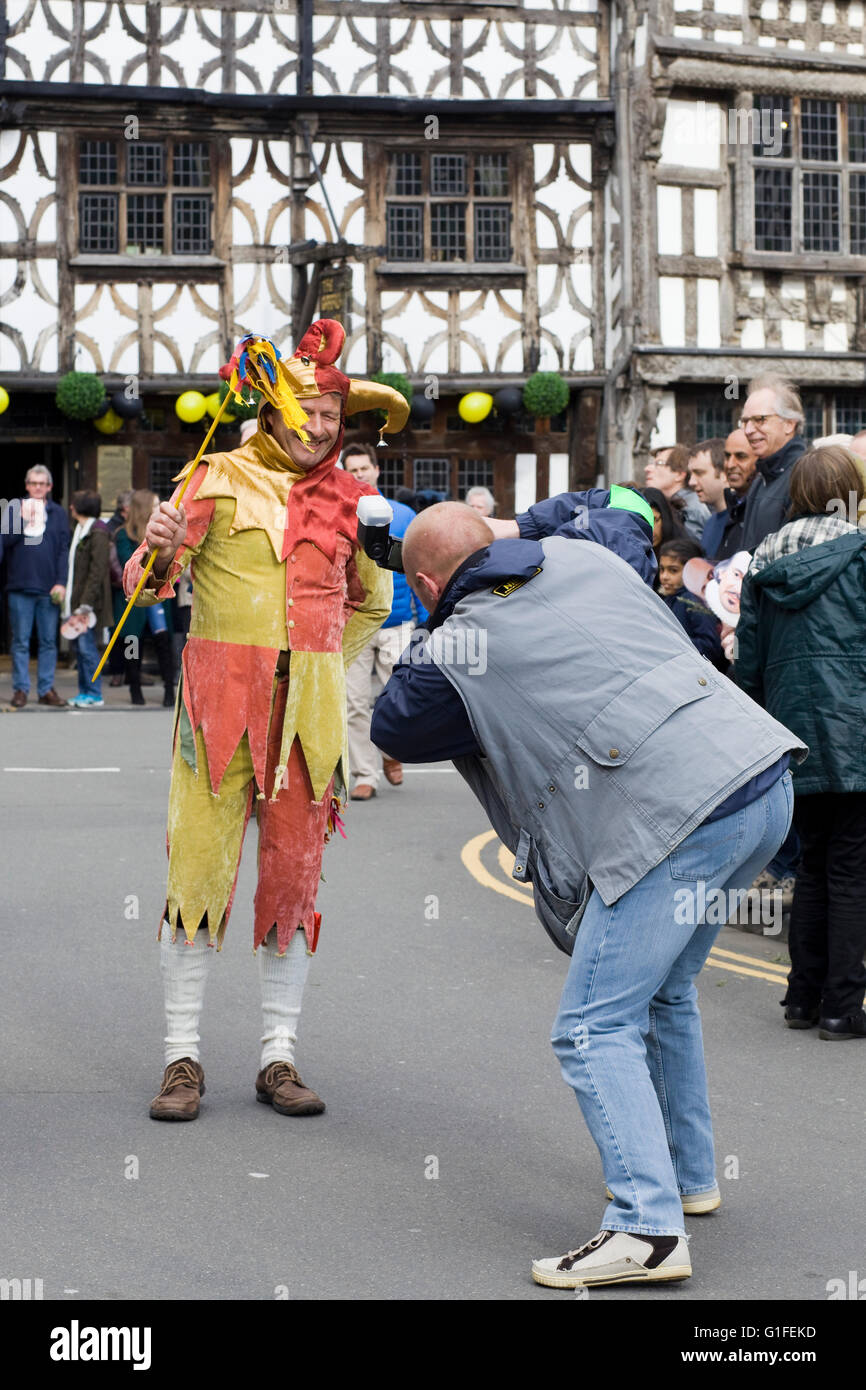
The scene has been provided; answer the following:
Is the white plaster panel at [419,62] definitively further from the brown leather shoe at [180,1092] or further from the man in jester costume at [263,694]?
the brown leather shoe at [180,1092]

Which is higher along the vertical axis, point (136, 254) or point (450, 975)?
point (136, 254)

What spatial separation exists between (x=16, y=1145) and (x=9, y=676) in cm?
1611

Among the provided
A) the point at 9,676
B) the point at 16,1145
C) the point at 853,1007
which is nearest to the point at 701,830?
the point at 16,1145

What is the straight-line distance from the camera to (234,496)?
5.75 metres

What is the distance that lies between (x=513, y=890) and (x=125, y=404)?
42.8 feet

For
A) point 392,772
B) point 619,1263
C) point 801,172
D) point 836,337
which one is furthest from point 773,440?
point 801,172

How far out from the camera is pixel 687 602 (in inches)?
329

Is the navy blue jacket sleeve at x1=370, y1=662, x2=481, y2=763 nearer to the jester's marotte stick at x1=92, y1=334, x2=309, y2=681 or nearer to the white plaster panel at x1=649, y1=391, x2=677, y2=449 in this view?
the jester's marotte stick at x1=92, y1=334, x2=309, y2=681

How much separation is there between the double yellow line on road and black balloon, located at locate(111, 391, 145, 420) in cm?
1141

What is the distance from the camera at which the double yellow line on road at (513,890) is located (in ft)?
25.9

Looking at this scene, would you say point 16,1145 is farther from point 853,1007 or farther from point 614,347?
point 614,347

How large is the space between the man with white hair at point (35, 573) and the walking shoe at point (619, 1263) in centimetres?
1382

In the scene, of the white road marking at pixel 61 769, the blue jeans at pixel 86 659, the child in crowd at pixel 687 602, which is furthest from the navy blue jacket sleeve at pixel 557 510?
the blue jeans at pixel 86 659

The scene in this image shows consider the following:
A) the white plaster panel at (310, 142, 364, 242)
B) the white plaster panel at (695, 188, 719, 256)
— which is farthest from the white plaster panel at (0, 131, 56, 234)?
the white plaster panel at (695, 188, 719, 256)
